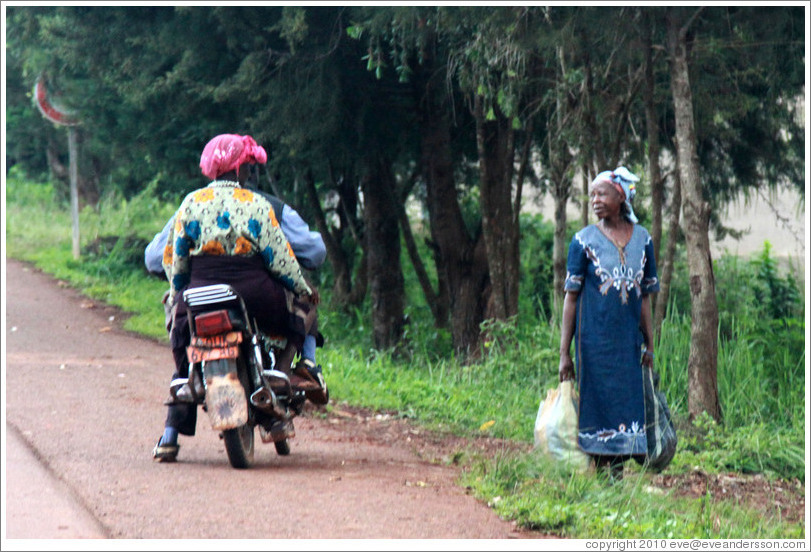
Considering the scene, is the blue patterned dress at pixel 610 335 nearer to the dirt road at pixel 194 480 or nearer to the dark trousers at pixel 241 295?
the dirt road at pixel 194 480

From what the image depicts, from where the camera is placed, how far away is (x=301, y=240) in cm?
613

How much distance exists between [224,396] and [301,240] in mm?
978

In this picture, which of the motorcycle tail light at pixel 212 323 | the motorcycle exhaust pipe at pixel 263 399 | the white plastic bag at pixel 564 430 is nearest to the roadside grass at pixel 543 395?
the white plastic bag at pixel 564 430

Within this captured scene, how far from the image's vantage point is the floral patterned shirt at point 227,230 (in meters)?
5.81

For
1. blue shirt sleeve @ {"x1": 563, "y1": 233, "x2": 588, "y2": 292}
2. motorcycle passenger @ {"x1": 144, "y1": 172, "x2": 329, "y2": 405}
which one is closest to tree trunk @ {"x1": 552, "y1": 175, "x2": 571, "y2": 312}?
blue shirt sleeve @ {"x1": 563, "y1": 233, "x2": 588, "y2": 292}

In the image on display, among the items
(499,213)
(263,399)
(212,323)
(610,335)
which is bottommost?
(263,399)

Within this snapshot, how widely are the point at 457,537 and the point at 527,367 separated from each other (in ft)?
16.4

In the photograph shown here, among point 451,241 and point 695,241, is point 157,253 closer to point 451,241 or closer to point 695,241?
point 695,241

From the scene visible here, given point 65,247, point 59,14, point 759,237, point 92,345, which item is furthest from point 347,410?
point 65,247

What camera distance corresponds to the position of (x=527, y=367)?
31.9 feet

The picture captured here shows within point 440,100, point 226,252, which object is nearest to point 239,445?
point 226,252

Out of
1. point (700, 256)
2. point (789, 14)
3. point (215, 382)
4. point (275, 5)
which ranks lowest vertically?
point (215, 382)

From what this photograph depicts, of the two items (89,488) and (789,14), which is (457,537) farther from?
(789,14)

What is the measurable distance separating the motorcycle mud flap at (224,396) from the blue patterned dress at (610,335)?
1813 mm
